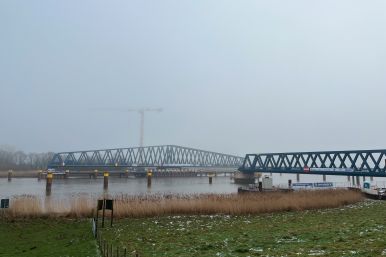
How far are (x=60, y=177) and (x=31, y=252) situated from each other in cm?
15956

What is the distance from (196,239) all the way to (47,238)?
7.45m

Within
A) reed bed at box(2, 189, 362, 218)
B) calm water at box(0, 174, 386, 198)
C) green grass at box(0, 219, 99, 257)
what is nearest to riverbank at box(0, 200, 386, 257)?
green grass at box(0, 219, 99, 257)

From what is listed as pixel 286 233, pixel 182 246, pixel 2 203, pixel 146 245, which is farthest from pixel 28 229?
pixel 286 233

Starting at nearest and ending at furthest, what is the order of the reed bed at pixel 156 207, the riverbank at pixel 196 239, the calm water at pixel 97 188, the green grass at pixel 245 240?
the green grass at pixel 245 240 < the riverbank at pixel 196 239 < the reed bed at pixel 156 207 < the calm water at pixel 97 188

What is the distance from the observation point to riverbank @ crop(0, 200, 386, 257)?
1355cm

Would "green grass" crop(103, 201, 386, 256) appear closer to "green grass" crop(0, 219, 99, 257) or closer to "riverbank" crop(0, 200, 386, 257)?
"riverbank" crop(0, 200, 386, 257)

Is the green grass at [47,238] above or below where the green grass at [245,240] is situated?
below

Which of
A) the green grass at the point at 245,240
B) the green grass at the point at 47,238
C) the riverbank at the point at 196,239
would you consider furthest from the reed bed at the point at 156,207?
the green grass at the point at 245,240

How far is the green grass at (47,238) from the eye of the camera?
15.4 metres

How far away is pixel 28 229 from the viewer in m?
22.2

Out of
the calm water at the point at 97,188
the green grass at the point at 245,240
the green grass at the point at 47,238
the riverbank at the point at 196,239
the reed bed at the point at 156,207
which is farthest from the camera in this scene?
the calm water at the point at 97,188

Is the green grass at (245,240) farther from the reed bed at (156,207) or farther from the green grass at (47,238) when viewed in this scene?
the reed bed at (156,207)

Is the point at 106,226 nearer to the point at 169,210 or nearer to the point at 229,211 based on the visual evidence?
the point at 169,210

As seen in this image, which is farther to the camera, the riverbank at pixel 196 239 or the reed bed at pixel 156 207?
the reed bed at pixel 156 207
